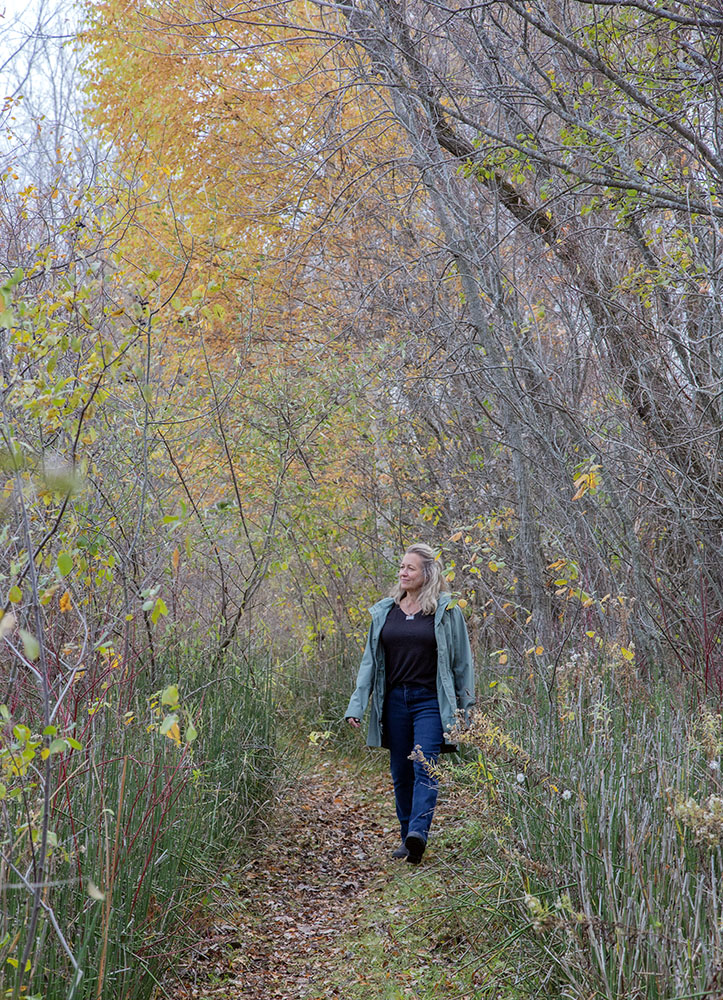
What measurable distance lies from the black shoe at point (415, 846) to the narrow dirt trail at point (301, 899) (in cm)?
23

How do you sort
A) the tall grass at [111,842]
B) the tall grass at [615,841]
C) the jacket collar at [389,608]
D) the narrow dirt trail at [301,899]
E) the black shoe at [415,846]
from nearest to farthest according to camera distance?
the tall grass at [615,841] < the tall grass at [111,842] < the narrow dirt trail at [301,899] < the black shoe at [415,846] < the jacket collar at [389,608]

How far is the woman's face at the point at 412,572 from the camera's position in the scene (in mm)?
5773

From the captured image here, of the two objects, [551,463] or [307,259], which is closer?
[551,463]

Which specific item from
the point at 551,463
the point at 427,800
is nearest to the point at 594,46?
the point at 551,463

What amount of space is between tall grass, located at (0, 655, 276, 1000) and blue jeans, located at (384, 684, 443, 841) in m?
1.00

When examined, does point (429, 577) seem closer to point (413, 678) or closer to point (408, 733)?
point (413, 678)

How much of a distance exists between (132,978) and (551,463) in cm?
478

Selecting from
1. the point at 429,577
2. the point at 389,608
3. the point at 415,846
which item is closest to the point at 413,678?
the point at 389,608

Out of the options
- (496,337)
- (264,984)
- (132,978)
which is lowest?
(264,984)

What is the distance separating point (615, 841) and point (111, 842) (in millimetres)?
2007

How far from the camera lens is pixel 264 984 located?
14.5 ft

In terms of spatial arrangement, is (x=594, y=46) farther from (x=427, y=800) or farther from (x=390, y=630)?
(x=427, y=800)

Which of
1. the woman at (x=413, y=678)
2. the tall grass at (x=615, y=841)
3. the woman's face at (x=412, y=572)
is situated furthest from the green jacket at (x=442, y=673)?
the tall grass at (x=615, y=841)

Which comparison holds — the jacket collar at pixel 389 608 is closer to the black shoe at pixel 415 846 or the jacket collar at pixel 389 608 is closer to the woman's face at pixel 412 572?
the woman's face at pixel 412 572
